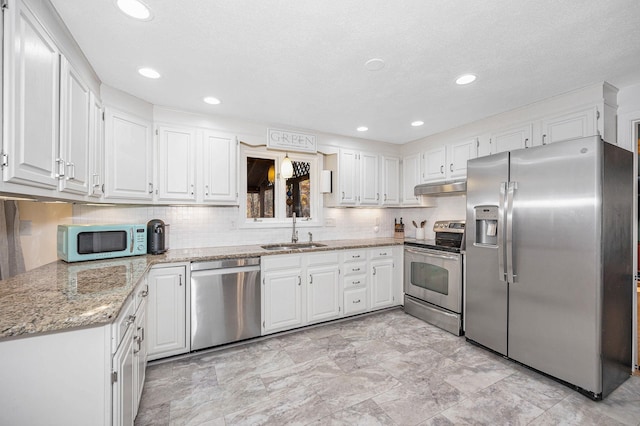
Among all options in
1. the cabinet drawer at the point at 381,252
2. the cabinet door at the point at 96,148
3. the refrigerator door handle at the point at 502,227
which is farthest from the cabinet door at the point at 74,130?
the refrigerator door handle at the point at 502,227

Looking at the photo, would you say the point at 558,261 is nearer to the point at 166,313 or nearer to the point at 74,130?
the point at 166,313

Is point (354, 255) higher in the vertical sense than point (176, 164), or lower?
lower

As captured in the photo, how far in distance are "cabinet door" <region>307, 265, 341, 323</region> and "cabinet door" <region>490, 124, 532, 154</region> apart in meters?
2.29

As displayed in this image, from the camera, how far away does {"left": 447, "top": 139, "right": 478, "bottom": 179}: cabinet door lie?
10.9ft

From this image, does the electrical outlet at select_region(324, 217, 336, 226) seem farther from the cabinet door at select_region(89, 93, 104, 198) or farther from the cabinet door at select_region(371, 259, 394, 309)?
the cabinet door at select_region(89, 93, 104, 198)

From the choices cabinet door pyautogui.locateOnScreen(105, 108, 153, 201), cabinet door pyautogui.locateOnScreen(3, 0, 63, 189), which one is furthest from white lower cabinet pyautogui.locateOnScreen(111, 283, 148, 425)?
cabinet door pyautogui.locateOnScreen(105, 108, 153, 201)

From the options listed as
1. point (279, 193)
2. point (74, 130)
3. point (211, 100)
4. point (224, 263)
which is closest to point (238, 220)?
point (279, 193)

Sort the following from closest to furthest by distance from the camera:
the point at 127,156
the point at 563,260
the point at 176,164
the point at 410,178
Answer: the point at 563,260 → the point at 127,156 → the point at 176,164 → the point at 410,178

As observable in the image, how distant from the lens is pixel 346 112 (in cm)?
302

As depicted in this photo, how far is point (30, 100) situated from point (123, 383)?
1409 mm

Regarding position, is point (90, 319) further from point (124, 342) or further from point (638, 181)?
point (638, 181)

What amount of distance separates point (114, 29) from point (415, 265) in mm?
3688

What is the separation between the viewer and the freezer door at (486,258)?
2.54 metres

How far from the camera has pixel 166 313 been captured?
8.27 feet
